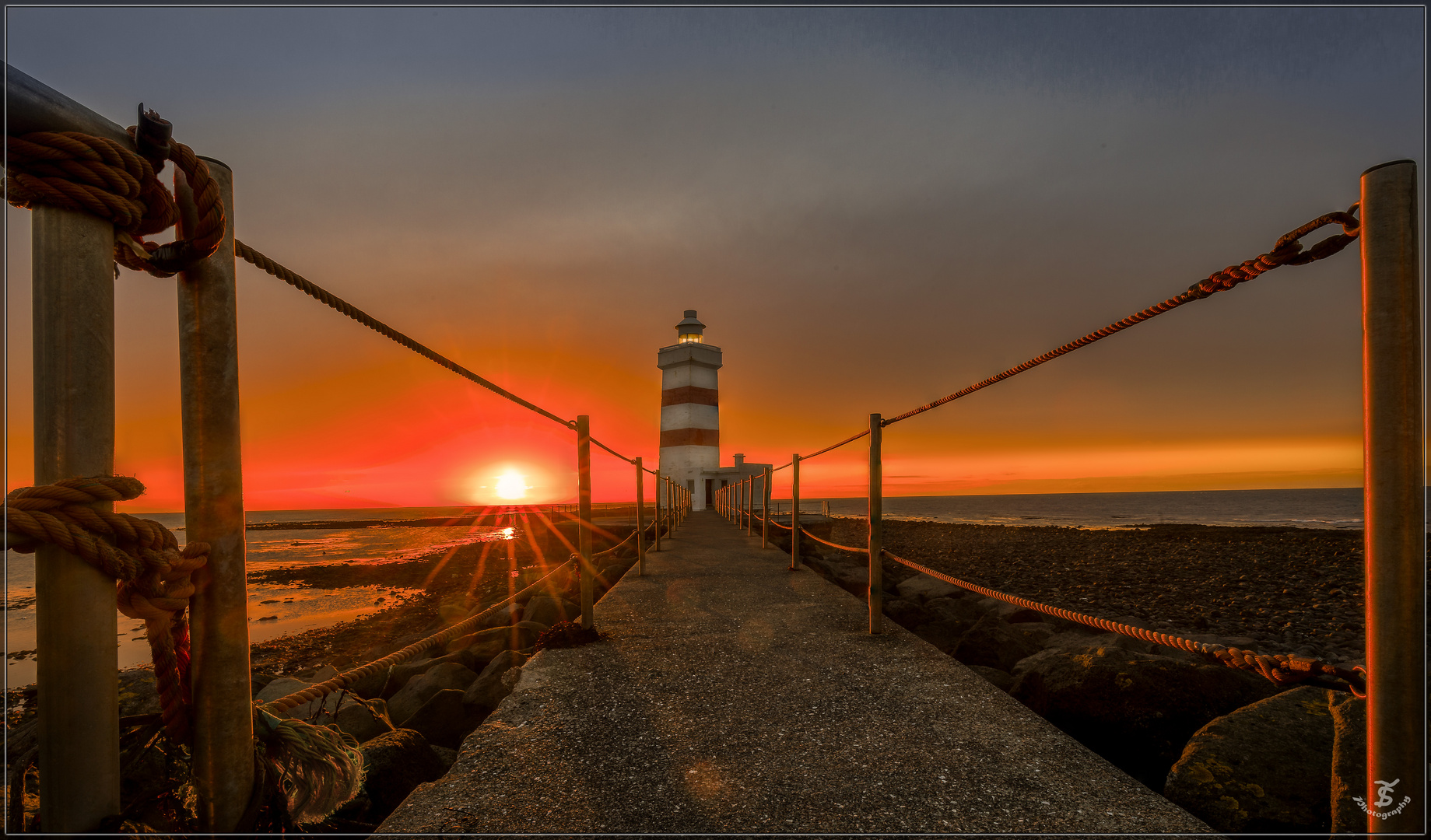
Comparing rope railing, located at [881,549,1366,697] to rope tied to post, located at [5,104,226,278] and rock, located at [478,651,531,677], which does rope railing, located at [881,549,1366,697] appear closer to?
rope tied to post, located at [5,104,226,278]

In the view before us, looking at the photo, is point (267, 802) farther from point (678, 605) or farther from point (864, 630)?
point (678, 605)

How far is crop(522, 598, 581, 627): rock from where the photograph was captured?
21.3 ft

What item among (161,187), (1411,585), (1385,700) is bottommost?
(1385,700)

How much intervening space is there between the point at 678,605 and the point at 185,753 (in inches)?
136

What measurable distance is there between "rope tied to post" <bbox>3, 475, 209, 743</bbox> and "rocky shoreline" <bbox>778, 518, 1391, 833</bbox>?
2.79 m

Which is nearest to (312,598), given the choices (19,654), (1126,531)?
(19,654)

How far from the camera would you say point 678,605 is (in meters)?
4.92

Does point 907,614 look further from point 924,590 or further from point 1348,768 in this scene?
point 1348,768

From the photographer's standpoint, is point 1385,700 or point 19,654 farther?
point 19,654

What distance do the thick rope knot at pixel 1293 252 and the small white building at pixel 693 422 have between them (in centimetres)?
2086

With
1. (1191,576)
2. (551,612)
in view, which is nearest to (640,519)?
(551,612)

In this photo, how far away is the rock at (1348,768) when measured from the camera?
2.00m

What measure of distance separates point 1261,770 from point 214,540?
3.09 meters

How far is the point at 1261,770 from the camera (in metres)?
2.24
